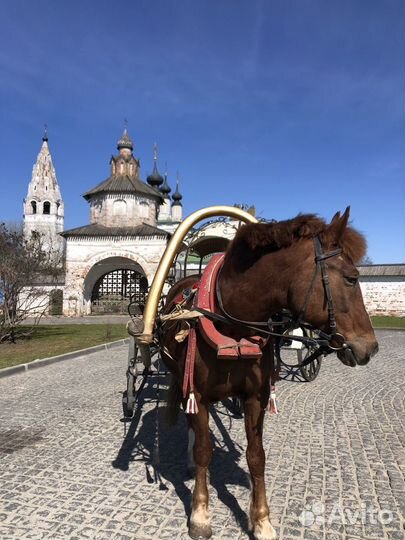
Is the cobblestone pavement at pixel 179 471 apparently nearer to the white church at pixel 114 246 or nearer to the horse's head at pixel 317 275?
the horse's head at pixel 317 275

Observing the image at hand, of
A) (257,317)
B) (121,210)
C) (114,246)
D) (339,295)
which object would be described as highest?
(121,210)

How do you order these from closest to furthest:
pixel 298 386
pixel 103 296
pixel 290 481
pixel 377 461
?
pixel 290 481
pixel 377 461
pixel 298 386
pixel 103 296

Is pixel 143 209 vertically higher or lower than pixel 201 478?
higher


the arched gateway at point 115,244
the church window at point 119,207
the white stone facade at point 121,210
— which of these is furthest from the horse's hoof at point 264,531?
the church window at point 119,207

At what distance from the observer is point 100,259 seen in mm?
28453

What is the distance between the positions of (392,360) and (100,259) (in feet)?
72.3

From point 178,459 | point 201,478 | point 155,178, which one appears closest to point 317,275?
point 201,478

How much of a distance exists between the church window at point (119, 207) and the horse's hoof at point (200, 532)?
28.6 m

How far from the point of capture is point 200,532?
8.95 ft

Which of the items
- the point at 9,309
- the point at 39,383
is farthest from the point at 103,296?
the point at 39,383

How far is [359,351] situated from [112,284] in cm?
3086

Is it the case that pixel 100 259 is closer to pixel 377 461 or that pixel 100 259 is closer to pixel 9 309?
pixel 9 309

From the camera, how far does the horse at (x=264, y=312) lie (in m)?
2.17

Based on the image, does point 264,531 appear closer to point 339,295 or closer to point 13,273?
point 339,295
